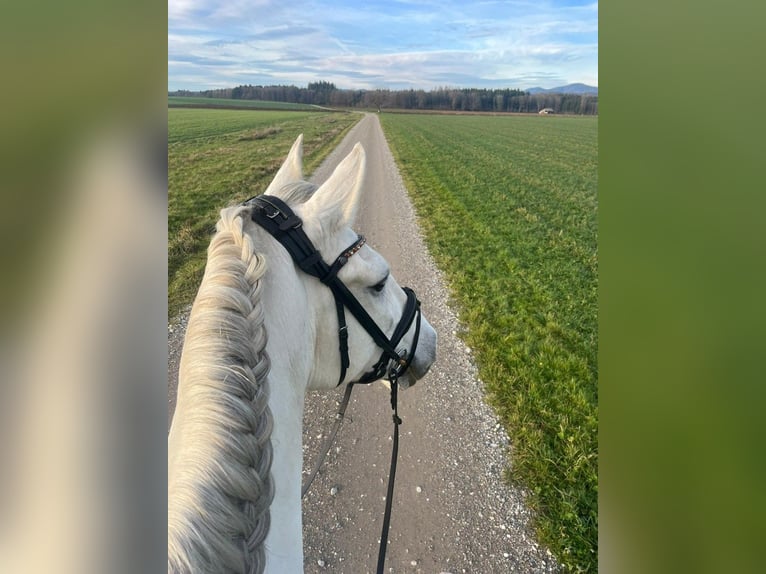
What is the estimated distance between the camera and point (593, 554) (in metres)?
2.48

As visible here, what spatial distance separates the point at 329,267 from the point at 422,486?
216 centimetres

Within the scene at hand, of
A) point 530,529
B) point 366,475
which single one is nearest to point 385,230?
point 366,475

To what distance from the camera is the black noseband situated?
131cm

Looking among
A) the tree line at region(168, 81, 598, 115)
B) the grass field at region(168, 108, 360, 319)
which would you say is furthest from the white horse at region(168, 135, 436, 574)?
the grass field at region(168, 108, 360, 319)

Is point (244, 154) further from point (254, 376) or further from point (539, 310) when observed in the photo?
point (254, 376)

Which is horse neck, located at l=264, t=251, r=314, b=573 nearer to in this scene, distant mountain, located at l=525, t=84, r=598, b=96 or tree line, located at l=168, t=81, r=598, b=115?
→ tree line, located at l=168, t=81, r=598, b=115

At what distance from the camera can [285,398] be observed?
1.24 meters

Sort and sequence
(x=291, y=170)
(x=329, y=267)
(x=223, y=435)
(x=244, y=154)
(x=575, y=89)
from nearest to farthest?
(x=223, y=435), (x=575, y=89), (x=329, y=267), (x=291, y=170), (x=244, y=154)

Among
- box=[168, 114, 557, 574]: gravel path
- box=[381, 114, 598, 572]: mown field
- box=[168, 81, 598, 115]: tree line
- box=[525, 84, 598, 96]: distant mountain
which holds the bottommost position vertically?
box=[168, 114, 557, 574]: gravel path

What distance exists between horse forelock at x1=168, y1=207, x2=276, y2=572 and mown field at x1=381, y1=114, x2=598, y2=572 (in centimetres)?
84
